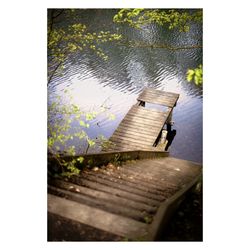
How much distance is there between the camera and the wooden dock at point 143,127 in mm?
9863

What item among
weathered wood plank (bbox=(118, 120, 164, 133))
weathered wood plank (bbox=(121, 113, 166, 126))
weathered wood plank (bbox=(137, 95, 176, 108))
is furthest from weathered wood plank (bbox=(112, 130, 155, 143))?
weathered wood plank (bbox=(137, 95, 176, 108))

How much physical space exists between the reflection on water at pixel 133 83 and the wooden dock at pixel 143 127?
1339 millimetres

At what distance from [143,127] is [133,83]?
4161 millimetres

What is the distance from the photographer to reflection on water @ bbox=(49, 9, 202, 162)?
40.0ft

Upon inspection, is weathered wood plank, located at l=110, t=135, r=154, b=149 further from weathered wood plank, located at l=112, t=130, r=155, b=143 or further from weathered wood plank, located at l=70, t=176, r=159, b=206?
weathered wood plank, located at l=70, t=176, r=159, b=206

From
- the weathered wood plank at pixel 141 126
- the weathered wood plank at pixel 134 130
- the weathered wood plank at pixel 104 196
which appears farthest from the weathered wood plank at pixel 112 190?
the weathered wood plank at pixel 141 126

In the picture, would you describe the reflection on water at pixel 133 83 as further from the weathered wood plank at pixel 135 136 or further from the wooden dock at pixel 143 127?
the weathered wood plank at pixel 135 136

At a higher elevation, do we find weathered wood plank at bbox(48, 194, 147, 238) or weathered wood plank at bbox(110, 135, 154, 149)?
weathered wood plank at bbox(110, 135, 154, 149)

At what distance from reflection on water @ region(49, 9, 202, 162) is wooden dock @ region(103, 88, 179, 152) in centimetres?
134
